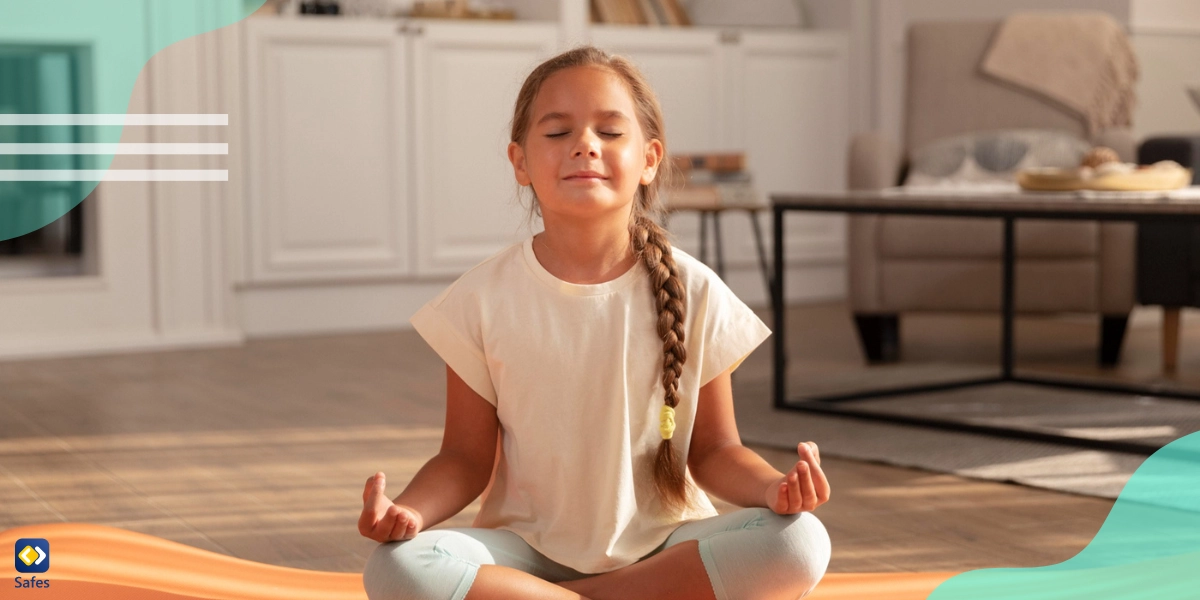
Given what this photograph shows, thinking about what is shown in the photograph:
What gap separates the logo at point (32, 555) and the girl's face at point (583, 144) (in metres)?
0.56

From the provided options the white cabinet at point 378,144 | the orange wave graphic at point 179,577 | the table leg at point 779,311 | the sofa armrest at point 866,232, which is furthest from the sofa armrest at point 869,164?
the orange wave graphic at point 179,577

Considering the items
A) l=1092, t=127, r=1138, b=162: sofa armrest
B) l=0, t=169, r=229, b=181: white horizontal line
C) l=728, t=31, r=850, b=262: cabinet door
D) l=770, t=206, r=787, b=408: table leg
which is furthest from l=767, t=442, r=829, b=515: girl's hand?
l=728, t=31, r=850, b=262: cabinet door

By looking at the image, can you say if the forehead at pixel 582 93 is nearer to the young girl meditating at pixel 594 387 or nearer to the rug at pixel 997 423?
the young girl meditating at pixel 594 387

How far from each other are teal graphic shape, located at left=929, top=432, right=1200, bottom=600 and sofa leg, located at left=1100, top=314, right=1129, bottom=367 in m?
1.13

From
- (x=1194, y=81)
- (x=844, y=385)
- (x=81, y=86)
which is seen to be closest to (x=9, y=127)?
(x=81, y=86)

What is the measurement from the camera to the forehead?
3.55ft

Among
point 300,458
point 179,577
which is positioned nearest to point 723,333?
point 179,577

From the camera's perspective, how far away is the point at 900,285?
3146 mm

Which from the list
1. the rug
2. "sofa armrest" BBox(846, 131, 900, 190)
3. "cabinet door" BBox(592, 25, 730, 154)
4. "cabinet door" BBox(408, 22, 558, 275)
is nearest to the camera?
the rug

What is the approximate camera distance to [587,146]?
3.48 ft

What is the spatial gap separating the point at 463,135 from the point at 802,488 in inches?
119

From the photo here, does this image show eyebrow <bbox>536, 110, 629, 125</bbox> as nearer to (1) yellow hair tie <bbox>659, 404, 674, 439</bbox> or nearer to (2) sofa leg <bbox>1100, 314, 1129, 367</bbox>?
(1) yellow hair tie <bbox>659, 404, 674, 439</bbox>

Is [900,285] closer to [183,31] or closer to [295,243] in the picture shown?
[295,243]

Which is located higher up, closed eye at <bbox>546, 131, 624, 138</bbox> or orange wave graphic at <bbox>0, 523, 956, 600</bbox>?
closed eye at <bbox>546, 131, 624, 138</bbox>
